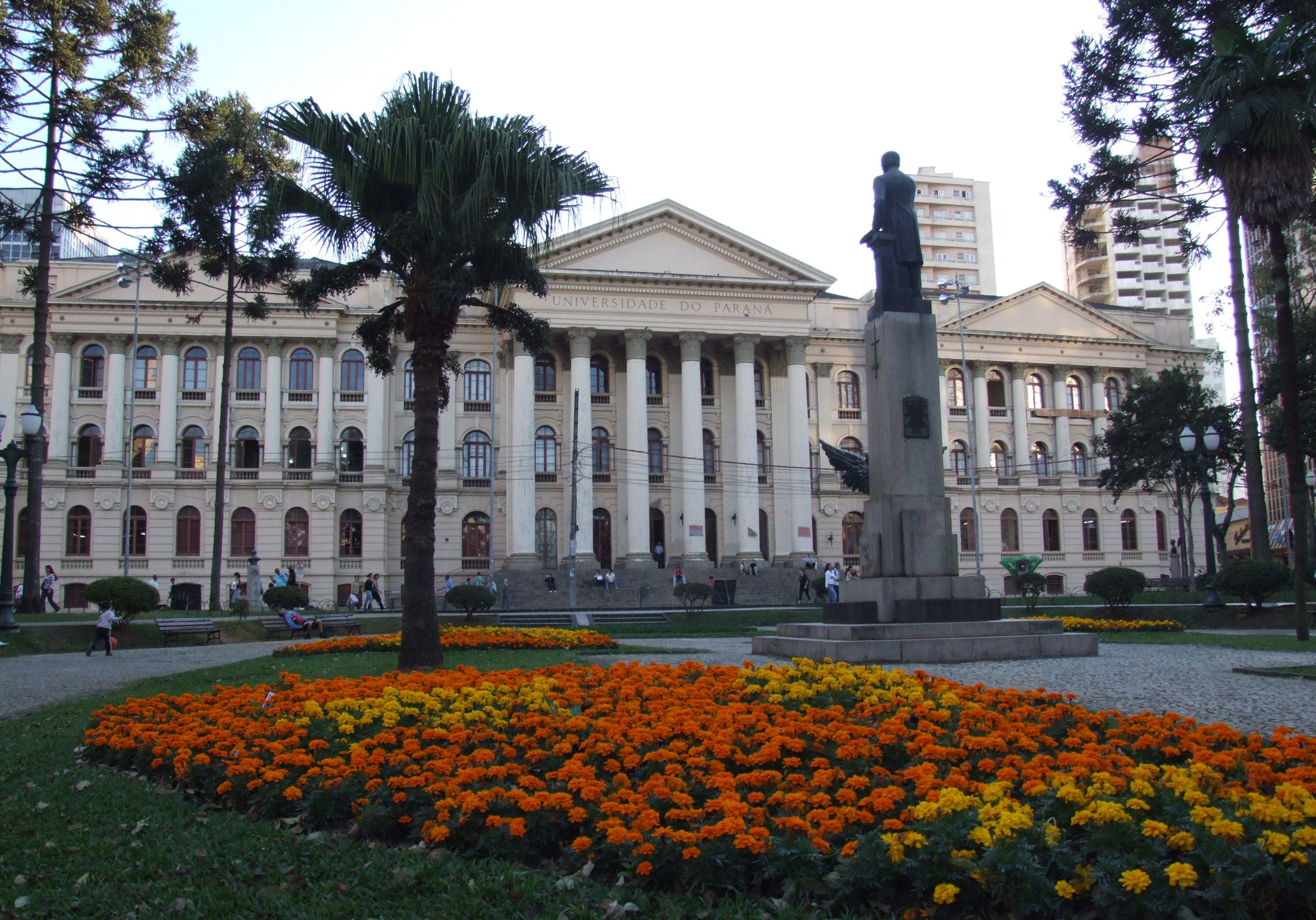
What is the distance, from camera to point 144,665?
19.4 metres

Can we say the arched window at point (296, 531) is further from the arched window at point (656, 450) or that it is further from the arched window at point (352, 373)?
the arched window at point (656, 450)

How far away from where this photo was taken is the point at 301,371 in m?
50.6

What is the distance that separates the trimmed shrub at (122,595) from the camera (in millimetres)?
24578

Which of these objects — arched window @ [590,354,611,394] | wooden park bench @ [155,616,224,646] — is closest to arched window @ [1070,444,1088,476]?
arched window @ [590,354,611,394]

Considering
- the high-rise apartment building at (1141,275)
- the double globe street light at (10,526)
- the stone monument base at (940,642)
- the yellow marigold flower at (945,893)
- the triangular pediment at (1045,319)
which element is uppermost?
the high-rise apartment building at (1141,275)

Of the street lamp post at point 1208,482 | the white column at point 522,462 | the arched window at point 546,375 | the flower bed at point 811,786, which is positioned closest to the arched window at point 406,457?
the white column at point 522,462

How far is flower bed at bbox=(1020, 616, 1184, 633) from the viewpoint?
74.8 feet

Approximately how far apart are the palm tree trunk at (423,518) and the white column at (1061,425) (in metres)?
49.6

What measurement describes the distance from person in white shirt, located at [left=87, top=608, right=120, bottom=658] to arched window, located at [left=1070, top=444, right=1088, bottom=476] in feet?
165

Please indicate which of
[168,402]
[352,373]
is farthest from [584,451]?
[168,402]

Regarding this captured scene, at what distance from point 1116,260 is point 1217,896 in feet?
331

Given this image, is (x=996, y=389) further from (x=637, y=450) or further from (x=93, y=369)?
(x=93, y=369)

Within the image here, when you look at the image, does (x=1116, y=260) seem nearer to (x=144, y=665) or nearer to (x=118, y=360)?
(x=118, y=360)

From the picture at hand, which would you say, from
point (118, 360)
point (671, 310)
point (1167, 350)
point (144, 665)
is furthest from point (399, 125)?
point (1167, 350)
